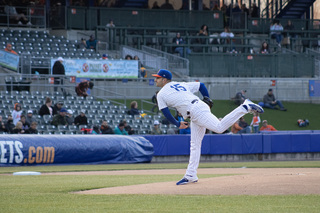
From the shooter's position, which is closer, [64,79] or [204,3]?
[64,79]

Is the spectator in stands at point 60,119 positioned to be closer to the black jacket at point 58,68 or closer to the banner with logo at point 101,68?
the black jacket at point 58,68

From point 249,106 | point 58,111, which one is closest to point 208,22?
point 58,111

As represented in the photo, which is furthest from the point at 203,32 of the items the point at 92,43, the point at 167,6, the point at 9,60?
the point at 9,60

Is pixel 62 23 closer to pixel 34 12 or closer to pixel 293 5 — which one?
pixel 34 12

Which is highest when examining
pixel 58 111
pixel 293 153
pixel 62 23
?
pixel 62 23

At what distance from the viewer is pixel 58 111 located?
22.0 meters

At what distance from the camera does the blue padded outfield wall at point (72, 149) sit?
17812 millimetres

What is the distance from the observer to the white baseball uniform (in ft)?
30.1

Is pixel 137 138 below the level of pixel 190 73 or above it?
below

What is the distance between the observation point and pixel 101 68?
2758 cm

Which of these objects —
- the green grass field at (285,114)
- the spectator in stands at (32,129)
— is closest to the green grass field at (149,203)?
the spectator in stands at (32,129)

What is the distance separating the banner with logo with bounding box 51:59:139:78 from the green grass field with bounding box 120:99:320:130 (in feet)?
4.85

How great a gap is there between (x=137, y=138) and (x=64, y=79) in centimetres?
652

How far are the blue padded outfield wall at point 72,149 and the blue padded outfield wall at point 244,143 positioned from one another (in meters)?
1.27
